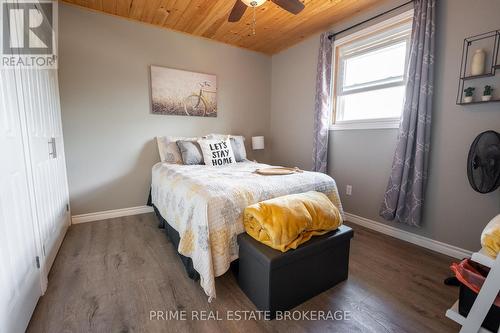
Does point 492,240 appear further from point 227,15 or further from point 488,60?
point 227,15

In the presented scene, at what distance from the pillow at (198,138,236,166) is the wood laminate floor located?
42.1 inches

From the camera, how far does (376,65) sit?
2.55 metres

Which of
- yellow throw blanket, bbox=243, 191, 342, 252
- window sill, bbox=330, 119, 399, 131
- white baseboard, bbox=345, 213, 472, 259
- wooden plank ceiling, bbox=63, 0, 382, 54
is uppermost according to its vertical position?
wooden plank ceiling, bbox=63, 0, 382, 54

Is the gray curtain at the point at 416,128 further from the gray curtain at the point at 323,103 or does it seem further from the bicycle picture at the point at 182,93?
the bicycle picture at the point at 182,93

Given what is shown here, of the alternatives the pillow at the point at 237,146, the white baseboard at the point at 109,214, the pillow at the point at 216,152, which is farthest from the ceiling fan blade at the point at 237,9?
the white baseboard at the point at 109,214

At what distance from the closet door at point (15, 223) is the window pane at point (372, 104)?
298cm

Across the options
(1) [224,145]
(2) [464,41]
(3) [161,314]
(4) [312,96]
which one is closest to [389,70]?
(2) [464,41]

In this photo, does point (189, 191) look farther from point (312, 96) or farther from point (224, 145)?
point (312, 96)

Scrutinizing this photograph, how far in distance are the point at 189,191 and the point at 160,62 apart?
2.16 m

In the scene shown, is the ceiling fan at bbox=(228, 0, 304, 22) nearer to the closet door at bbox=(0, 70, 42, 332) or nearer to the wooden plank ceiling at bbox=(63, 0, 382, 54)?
the wooden plank ceiling at bbox=(63, 0, 382, 54)

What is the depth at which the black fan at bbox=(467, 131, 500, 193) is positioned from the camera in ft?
5.11

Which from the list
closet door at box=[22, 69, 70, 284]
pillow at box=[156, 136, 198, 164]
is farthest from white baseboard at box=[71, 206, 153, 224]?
pillow at box=[156, 136, 198, 164]

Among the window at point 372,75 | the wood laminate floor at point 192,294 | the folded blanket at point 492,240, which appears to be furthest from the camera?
the window at point 372,75

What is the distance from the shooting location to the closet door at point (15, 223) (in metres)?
1.05
